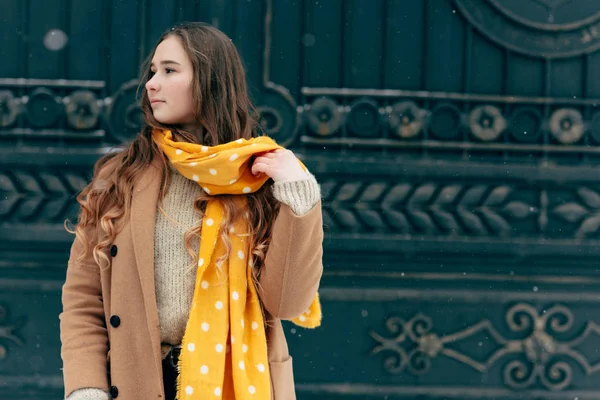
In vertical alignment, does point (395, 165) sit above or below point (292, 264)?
above

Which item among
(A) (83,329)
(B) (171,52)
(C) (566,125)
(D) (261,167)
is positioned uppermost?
(B) (171,52)

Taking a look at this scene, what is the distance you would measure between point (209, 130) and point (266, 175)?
22 centimetres

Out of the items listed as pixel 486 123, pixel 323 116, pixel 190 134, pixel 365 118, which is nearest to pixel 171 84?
pixel 190 134

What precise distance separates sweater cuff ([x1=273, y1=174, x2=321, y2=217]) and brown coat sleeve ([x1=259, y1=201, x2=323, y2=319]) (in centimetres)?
1

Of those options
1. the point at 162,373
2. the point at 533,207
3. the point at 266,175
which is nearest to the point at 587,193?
the point at 533,207

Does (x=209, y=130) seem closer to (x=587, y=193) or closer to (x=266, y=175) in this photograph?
(x=266, y=175)

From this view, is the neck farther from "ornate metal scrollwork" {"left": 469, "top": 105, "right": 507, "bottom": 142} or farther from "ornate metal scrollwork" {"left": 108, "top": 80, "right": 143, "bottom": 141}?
"ornate metal scrollwork" {"left": 469, "top": 105, "right": 507, "bottom": 142}

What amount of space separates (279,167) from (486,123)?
248 cm

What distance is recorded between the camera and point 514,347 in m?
4.38

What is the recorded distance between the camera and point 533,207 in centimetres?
439

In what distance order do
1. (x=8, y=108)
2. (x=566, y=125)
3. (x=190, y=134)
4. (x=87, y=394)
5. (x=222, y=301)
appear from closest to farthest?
(x=87, y=394), (x=222, y=301), (x=190, y=134), (x=8, y=108), (x=566, y=125)

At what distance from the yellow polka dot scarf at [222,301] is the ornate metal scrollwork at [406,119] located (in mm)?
2174

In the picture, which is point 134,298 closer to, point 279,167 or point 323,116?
point 279,167

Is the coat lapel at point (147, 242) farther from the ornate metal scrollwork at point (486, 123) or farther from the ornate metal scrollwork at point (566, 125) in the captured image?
the ornate metal scrollwork at point (566, 125)
